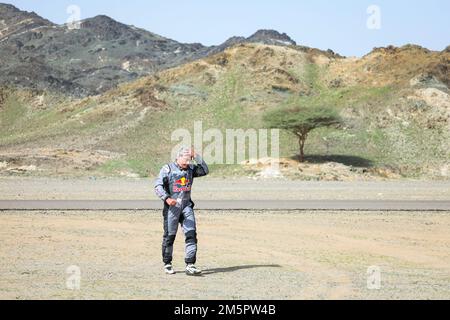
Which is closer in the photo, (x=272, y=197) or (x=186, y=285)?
(x=186, y=285)

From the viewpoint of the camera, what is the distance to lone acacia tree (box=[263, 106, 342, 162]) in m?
46.6

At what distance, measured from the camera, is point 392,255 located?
1280cm

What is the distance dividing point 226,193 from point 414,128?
29.8 m

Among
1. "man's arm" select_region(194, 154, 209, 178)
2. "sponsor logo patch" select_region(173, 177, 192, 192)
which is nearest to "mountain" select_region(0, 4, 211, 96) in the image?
"man's arm" select_region(194, 154, 209, 178)

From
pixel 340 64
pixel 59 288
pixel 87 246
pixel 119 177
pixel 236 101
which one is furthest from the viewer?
pixel 340 64

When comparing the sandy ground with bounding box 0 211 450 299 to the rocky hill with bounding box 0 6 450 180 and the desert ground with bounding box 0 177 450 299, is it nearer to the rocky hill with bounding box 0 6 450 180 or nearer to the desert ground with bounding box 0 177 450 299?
the desert ground with bounding box 0 177 450 299

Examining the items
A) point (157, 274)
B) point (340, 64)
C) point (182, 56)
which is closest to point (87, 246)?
point (157, 274)

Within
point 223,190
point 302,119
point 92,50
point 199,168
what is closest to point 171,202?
point 199,168

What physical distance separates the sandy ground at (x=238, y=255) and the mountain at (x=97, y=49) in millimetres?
110200

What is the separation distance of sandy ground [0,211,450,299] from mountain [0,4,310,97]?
362 ft

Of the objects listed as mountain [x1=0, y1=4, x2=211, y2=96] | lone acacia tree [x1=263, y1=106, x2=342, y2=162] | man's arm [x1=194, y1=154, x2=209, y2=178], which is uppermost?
mountain [x1=0, y1=4, x2=211, y2=96]

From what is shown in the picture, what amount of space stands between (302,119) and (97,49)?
14036 centimetres

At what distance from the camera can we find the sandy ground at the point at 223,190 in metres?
27.0
